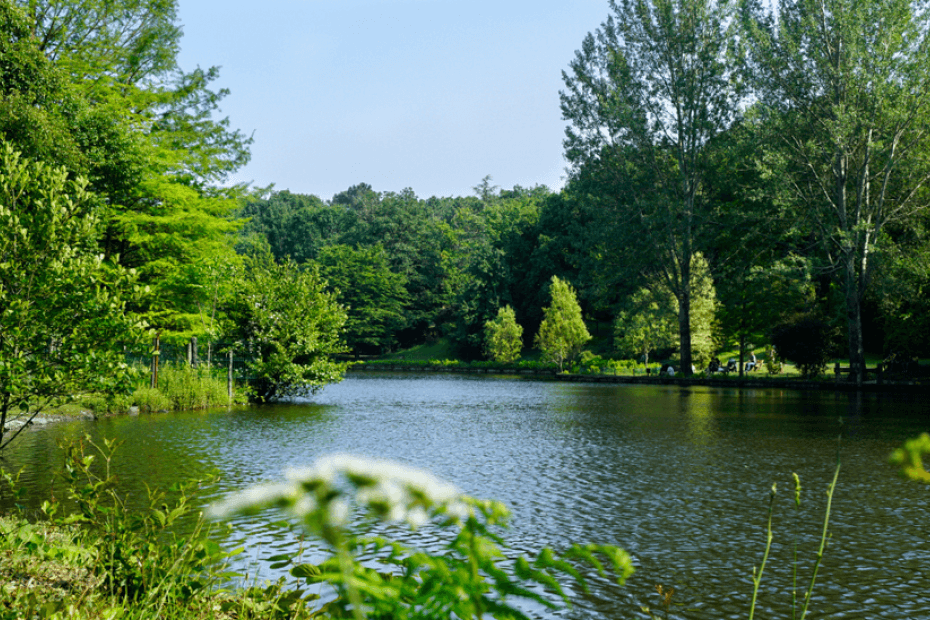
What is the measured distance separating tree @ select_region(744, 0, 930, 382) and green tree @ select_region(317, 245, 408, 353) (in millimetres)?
50033

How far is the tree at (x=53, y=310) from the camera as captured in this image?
7.06 metres

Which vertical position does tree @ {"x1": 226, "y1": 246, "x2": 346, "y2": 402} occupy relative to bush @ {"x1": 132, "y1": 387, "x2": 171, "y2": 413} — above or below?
above

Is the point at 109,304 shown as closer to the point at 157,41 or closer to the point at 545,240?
the point at 157,41

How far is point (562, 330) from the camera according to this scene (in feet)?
165

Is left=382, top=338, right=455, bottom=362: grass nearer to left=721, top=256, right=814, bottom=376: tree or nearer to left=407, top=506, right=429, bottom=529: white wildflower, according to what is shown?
left=721, top=256, right=814, bottom=376: tree

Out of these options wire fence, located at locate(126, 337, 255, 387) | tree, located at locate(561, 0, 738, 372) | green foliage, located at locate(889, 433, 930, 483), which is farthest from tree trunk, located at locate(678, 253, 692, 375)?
green foliage, located at locate(889, 433, 930, 483)

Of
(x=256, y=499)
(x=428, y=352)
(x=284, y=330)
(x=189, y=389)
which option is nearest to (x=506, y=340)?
(x=428, y=352)

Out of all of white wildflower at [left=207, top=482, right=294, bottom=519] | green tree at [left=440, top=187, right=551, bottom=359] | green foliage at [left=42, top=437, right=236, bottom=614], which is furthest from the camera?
green tree at [left=440, top=187, right=551, bottom=359]

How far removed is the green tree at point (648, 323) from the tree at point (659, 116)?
1.72 metres

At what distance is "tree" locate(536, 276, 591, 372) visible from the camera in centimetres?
5025

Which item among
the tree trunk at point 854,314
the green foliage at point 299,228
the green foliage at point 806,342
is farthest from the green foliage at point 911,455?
the green foliage at point 299,228

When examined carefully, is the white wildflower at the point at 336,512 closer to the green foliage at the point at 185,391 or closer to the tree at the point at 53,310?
the tree at the point at 53,310

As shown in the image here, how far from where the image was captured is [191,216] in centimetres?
2223

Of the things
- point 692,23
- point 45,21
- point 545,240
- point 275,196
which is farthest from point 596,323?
point 275,196
